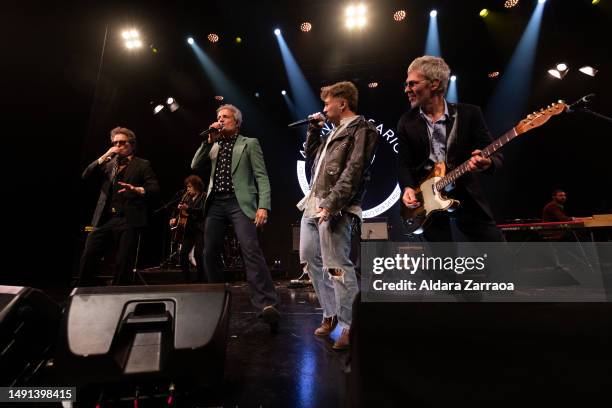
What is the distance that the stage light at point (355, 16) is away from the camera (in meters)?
5.69

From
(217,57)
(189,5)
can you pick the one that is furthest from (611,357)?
(217,57)

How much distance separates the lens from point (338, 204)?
1.91m

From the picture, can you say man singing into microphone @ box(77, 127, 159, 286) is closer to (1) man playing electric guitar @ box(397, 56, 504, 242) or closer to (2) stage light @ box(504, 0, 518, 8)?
(1) man playing electric guitar @ box(397, 56, 504, 242)

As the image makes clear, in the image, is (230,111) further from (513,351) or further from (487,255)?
(513,351)

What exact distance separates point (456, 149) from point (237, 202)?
168 cm

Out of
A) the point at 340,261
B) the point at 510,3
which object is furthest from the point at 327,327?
the point at 510,3

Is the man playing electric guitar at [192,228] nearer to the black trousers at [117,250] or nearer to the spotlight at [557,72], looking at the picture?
the black trousers at [117,250]

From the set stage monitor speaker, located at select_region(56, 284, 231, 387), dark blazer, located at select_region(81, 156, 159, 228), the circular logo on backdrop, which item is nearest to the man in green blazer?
dark blazer, located at select_region(81, 156, 159, 228)

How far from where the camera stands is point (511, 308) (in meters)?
1.04

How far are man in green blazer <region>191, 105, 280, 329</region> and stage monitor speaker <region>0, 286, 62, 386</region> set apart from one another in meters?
1.19

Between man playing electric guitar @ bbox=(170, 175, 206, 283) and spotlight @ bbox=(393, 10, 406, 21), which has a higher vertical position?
spotlight @ bbox=(393, 10, 406, 21)

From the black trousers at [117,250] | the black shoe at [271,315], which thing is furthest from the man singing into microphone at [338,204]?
the black trousers at [117,250]

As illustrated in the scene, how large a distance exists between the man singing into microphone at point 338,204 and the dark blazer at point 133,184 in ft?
5.78

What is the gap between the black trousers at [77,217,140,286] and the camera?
110 inches
